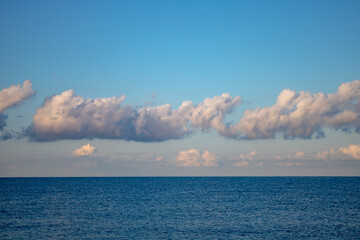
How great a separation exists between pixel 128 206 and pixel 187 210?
55.6ft

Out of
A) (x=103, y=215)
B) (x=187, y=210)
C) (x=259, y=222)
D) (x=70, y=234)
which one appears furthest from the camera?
(x=187, y=210)

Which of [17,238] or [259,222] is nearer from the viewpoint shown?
[17,238]

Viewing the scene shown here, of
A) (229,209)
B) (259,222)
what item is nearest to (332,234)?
(259,222)

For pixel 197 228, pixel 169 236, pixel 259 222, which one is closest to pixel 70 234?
pixel 169 236

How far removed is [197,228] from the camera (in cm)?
6341

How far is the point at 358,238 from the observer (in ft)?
183

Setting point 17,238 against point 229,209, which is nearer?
point 17,238

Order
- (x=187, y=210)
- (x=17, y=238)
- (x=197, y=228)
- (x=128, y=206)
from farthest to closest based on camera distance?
(x=128, y=206), (x=187, y=210), (x=197, y=228), (x=17, y=238)

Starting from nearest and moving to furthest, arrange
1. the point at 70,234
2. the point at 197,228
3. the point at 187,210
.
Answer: the point at 70,234
the point at 197,228
the point at 187,210

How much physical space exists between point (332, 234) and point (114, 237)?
33.0 meters

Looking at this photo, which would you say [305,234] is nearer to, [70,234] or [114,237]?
[114,237]

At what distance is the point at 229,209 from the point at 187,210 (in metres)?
9.81

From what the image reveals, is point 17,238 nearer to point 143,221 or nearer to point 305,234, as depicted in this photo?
point 143,221

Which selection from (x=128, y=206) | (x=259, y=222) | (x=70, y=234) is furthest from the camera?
(x=128, y=206)
